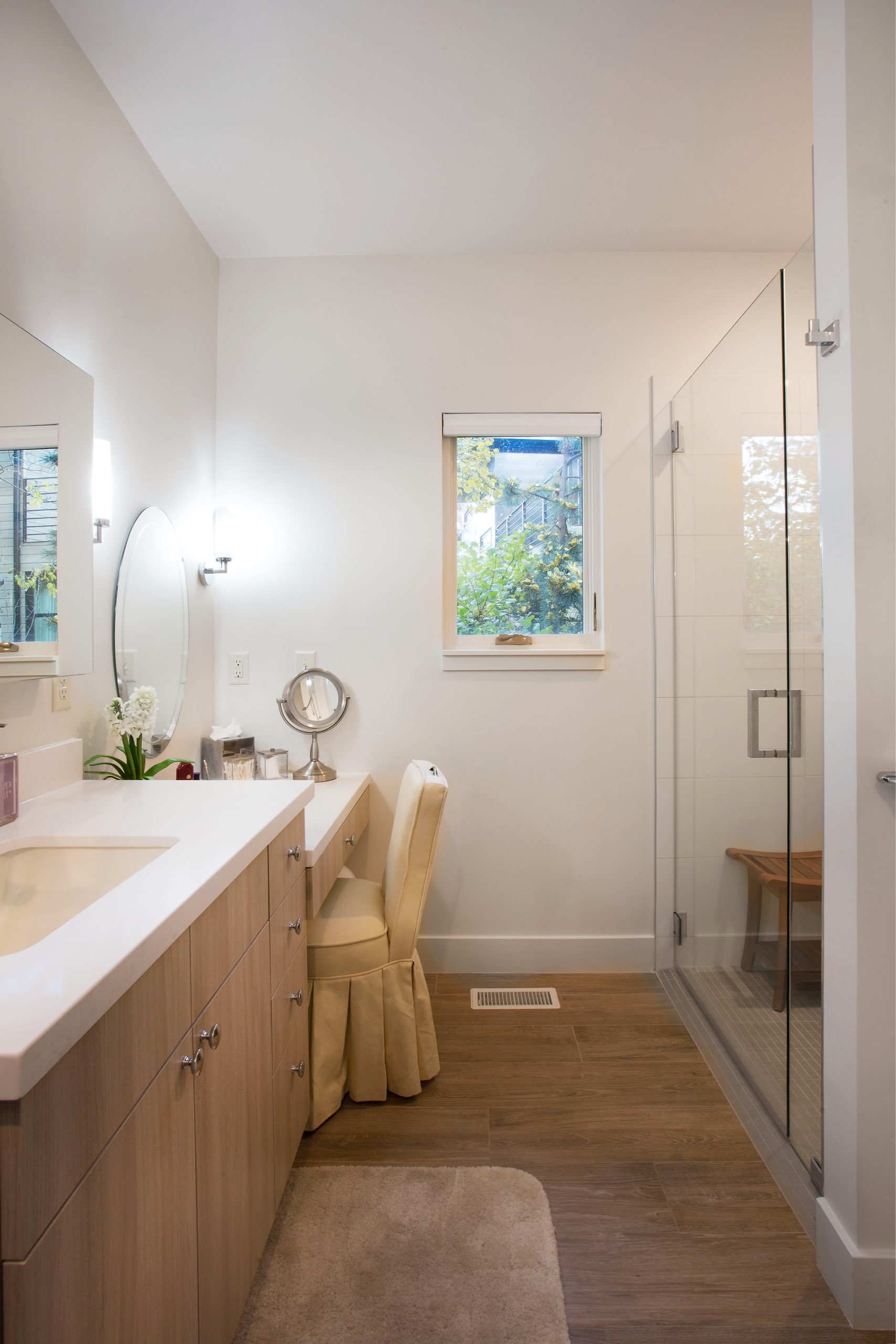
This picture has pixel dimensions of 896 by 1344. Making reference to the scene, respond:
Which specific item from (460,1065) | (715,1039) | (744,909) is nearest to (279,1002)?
Result: (460,1065)

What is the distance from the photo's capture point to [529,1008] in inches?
90.0

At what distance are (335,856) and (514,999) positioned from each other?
91cm

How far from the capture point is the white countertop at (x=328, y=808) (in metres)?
1.70

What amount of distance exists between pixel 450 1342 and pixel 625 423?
2559 mm

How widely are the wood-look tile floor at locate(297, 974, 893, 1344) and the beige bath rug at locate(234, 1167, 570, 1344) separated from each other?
2.0 inches

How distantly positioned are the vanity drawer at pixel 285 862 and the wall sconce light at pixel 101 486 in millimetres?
928

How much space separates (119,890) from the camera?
883 millimetres

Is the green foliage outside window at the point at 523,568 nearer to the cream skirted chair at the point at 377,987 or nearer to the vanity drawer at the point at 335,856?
the vanity drawer at the point at 335,856

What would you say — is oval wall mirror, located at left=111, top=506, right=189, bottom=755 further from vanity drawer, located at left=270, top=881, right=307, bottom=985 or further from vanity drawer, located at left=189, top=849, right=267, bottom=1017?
vanity drawer, located at left=189, top=849, right=267, bottom=1017

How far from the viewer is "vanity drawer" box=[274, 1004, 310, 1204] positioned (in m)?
1.35

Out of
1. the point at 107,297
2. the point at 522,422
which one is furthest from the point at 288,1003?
the point at 522,422

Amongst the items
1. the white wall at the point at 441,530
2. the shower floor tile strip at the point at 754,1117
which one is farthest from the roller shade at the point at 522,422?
the shower floor tile strip at the point at 754,1117

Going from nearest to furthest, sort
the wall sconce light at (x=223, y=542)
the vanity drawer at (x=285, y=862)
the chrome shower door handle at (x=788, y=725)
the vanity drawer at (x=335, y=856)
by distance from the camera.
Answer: the vanity drawer at (x=285, y=862) → the chrome shower door handle at (x=788, y=725) → the vanity drawer at (x=335, y=856) → the wall sconce light at (x=223, y=542)

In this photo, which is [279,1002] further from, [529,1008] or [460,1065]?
[529,1008]
